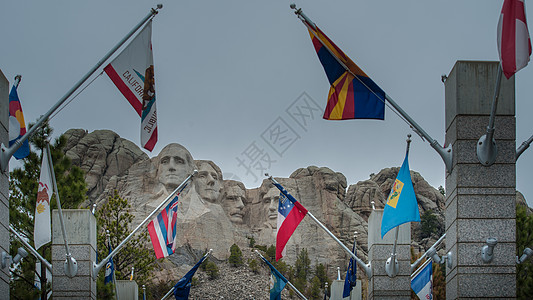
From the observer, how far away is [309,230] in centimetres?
7481

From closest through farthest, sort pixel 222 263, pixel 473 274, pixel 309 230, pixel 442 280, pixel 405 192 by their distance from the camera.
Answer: pixel 473 274, pixel 405 192, pixel 442 280, pixel 222 263, pixel 309 230

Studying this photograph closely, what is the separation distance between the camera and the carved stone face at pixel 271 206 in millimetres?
77562

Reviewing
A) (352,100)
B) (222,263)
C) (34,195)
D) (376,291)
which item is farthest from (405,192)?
(222,263)

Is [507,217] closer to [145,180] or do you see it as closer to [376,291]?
[376,291]

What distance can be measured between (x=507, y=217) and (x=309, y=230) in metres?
58.1

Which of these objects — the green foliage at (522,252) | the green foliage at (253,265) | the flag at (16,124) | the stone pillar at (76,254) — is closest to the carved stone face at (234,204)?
the green foliage at (253,265)

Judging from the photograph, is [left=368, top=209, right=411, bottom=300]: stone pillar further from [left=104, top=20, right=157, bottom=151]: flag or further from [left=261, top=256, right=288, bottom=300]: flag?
[left=104, top=20, right=157, bottom=151]: flag

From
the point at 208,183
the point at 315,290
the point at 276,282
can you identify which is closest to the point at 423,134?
the point at 276,282

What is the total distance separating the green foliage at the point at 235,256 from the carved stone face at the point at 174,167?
6117 mm

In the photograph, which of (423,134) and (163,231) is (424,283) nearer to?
(163,231)

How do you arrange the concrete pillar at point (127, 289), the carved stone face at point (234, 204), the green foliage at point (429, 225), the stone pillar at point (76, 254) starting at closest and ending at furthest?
1. the stone pillar at point (76, 254)
2. the concrete pillar at point (127, 289)
3. the green foliage at point (429, 225)
4. the carved stone face at point (234, 204)

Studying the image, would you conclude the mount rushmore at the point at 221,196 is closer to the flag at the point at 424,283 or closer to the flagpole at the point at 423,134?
the flag at the point at 424,283

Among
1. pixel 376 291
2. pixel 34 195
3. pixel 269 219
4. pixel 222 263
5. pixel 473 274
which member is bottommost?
pixel 473 274

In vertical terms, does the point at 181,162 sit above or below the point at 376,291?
above
